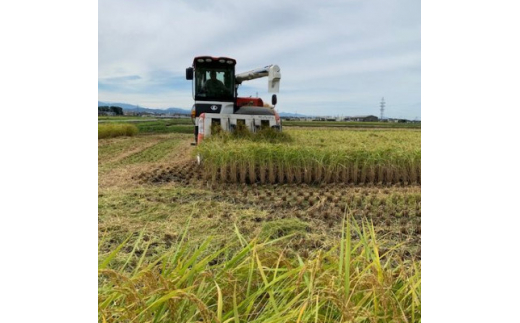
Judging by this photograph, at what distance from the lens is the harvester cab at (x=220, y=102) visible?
4.48 metres

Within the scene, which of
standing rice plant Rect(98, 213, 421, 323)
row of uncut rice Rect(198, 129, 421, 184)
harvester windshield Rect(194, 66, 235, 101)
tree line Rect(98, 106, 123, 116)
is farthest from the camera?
harvester windshield Rect(194, 66, 235, 101)

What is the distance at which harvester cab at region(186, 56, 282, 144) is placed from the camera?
14.7 ft

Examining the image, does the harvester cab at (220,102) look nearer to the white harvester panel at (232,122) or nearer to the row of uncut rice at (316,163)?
the white harvester panel at (232,122)

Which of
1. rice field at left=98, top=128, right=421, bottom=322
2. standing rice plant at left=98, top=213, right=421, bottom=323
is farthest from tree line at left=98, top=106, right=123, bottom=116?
standing rice plant at left=98, top=213, right=421, bottom=323

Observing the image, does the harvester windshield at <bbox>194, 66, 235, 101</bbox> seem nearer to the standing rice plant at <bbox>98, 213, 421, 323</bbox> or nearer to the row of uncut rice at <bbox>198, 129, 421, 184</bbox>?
the row of uncut rice at <bbox>198, 129, 421, 184</bbox>

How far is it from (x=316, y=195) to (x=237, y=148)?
1.16 m

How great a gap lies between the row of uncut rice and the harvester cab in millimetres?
974

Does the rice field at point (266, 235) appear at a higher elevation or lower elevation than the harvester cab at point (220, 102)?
lower

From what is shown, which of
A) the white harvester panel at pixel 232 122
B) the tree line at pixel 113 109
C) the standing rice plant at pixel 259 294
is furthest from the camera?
the white harvester panel at pixel 232 122

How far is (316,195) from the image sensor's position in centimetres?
242

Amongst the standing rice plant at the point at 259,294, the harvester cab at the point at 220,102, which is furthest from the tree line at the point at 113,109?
the harvester cab at the point at 220,102

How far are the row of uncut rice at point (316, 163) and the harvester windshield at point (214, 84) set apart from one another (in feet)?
5.52

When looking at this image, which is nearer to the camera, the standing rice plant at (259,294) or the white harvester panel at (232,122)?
the standing rice plant at (259,294)

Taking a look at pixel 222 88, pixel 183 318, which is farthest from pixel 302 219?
pixel 222 88
